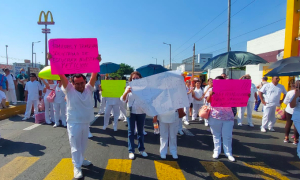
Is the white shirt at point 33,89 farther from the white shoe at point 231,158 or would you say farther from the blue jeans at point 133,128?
the white shoe at point 231,158

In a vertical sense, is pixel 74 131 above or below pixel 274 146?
above

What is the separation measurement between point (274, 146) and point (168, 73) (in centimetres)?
378

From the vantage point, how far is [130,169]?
143 inches

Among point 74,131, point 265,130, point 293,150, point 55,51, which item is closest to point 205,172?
point 74,131

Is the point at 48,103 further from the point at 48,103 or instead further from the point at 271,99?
the point at 271,99

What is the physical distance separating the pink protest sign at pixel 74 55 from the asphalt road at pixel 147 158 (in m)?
1.97

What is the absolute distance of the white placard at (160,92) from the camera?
12.7 feet

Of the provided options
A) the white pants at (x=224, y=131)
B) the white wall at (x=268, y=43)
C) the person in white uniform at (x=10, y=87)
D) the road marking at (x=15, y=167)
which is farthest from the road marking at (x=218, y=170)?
the white wall at (x=268, y=43)

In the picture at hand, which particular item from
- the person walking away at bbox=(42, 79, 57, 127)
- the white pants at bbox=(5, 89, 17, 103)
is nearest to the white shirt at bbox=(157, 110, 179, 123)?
the person walking away at bbox=(42, 79, 57, 127)

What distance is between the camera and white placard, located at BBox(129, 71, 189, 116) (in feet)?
12.7

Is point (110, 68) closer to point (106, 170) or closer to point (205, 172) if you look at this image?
point (106, 170)

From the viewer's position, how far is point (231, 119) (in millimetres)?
4180

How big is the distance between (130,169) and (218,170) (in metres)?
1.77

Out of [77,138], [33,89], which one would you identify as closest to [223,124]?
[77,138]
